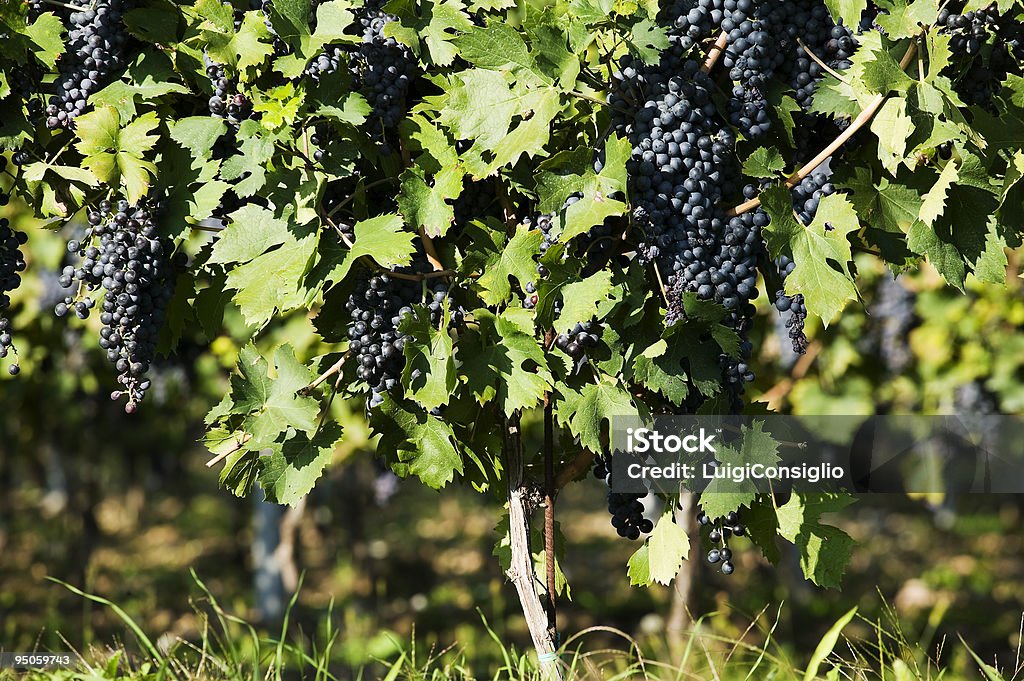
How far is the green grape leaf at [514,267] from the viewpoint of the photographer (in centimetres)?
211

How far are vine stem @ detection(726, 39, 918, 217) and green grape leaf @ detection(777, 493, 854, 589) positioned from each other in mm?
670

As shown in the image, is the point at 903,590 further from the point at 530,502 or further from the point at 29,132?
the point at 29,132

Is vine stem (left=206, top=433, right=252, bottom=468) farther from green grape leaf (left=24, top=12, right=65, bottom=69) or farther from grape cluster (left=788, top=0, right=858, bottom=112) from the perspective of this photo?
grape cluster (left=788, top=0, right=858, bottom=112)

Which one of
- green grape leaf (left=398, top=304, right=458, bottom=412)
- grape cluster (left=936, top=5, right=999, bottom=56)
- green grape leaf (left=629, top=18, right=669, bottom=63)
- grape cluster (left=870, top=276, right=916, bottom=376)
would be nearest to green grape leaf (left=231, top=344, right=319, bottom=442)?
green grape leaf (left=398, top=304, right=458, bottom=412)

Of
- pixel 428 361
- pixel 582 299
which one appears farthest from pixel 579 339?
pixel 428 361

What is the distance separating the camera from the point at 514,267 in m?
2.13

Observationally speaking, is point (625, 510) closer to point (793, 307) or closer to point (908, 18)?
point (793, 307)

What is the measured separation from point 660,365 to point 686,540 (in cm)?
39

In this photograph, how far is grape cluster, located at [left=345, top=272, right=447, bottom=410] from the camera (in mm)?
2193

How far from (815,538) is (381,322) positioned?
1.07 m

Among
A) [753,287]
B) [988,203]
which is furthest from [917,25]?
[753,287]

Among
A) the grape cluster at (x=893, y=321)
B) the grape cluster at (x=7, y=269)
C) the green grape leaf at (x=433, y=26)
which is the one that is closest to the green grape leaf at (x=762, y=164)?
the green grape leaf at (x=433, y=26)

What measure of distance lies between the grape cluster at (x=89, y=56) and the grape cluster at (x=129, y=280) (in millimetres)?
250

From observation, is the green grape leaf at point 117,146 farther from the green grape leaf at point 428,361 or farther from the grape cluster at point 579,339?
the grape cluster at point 579,339
